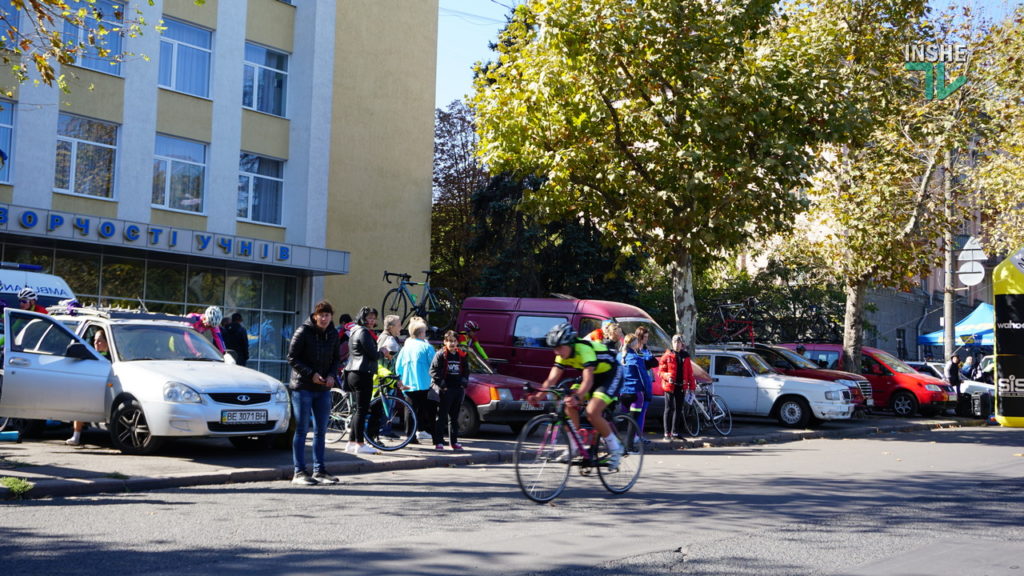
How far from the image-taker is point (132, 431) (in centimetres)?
1219

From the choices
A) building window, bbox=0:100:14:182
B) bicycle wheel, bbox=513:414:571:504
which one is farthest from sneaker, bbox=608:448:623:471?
building window, bbox=0:100:14:182

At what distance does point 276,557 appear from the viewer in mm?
6695

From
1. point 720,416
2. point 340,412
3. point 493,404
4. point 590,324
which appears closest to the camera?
point 340,412

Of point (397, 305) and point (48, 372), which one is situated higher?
point (397, 305)

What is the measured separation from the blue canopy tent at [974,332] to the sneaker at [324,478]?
3305 cm

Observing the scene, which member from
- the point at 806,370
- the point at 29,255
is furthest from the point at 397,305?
the point at 806,370

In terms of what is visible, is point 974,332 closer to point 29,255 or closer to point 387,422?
point 387,422

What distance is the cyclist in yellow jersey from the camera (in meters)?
9.73

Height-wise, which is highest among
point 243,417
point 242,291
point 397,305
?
point 242,291

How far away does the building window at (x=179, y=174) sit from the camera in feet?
83.7

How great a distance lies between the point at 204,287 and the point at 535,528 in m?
20.2

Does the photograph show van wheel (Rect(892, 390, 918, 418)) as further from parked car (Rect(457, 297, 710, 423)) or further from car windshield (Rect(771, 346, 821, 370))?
parked car (Rect(457, 297, 710, 423))

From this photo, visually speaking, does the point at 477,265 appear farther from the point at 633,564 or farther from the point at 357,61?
the point at 633,564

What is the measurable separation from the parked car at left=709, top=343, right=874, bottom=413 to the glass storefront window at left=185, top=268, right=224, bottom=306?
13.6m
